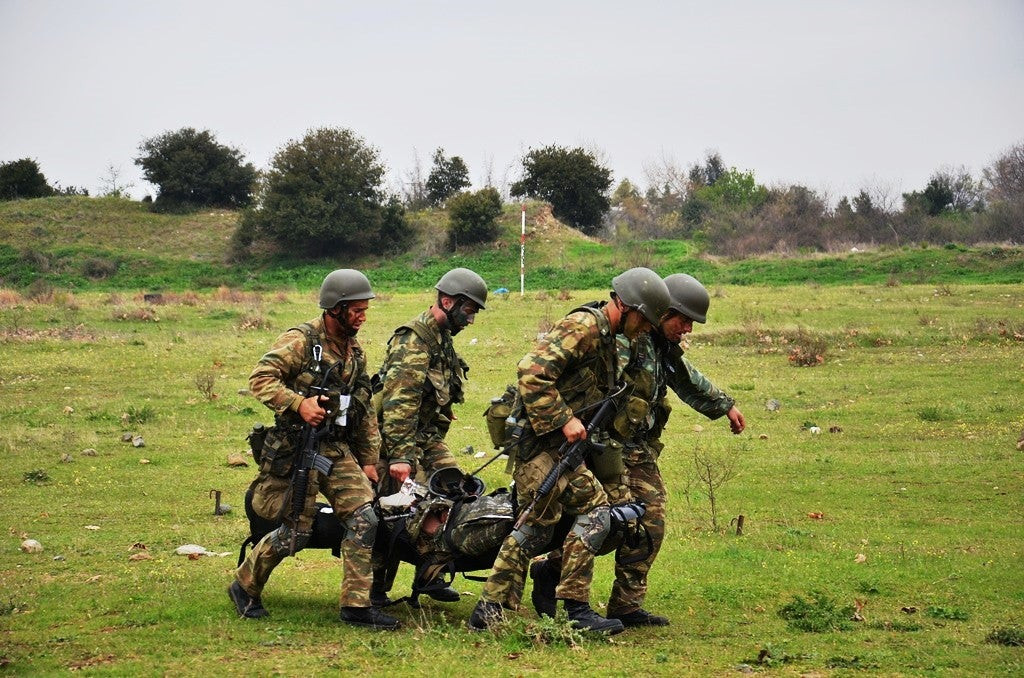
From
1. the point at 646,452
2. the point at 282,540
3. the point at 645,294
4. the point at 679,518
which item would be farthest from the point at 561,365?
the point at 679,518

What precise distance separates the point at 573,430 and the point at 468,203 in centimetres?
4128

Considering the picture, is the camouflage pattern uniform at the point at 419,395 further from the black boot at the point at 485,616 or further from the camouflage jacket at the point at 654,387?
the camouflage jacket at the point at 654,387

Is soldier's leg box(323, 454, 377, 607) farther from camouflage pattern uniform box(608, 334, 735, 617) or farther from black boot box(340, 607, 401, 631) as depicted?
camouflage pattern uniform box(608, 334, 735, 617)

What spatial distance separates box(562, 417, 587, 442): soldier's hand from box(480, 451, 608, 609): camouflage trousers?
280mm

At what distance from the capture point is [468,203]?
48.0m

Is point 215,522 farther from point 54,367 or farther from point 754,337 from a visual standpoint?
point 754,337

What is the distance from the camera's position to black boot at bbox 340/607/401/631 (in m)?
7.77

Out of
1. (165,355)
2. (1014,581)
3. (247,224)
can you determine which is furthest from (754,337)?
(247,224)

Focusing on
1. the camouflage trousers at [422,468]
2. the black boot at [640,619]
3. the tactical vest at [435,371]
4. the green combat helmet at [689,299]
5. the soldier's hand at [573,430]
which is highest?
the green combat helmet at [689,299]

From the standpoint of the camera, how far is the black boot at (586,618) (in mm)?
7430

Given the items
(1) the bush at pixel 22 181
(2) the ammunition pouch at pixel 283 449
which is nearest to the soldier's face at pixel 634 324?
(2) the ammunition pouch at pixel 283 449

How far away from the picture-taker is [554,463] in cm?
746

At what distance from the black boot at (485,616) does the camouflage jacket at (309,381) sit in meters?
1.36

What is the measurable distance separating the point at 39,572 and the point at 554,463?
460 cm
